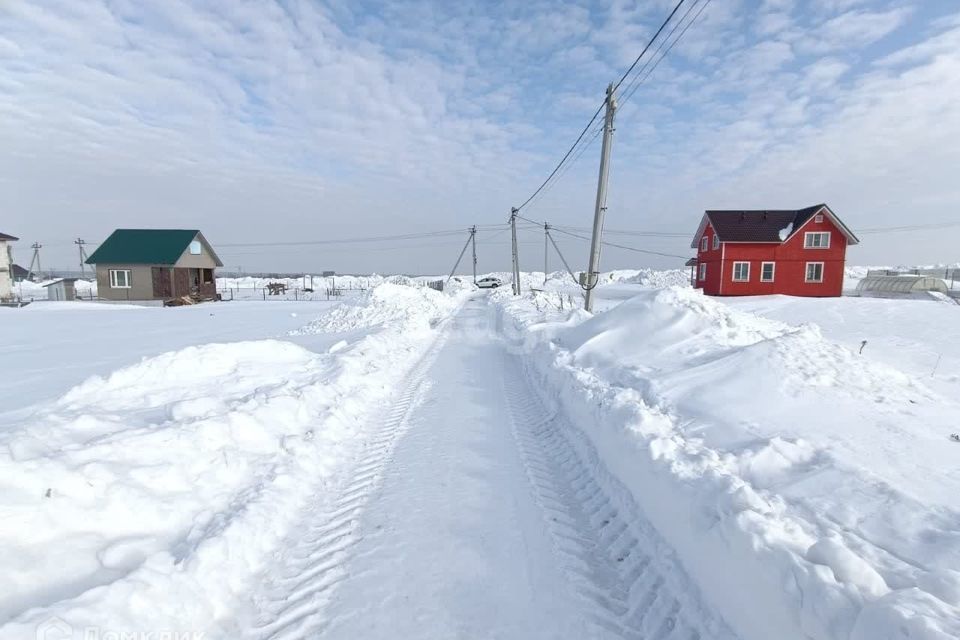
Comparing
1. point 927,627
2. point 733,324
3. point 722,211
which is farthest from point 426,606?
point 722,211

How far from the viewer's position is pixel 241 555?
3.12m

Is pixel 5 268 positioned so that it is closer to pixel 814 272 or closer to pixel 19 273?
pixel 19 273

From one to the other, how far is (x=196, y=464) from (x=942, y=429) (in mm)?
7661

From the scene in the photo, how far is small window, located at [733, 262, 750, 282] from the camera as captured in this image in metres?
30.1

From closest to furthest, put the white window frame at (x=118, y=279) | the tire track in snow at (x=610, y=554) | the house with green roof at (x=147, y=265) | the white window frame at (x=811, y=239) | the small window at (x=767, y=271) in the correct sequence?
the tire track in snow at (x=610, y=554) → the white window frame at (x=811, y=239) → the small window at (x=767, y=271) → the house with green roof at (x=147, y=265) → the white window frame at (x=118, y=279)

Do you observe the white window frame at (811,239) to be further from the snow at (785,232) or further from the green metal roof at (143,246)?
the green metal roof at (143,246)

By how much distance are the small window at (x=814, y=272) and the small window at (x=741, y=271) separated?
3862 mm

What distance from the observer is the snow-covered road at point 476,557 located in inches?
105

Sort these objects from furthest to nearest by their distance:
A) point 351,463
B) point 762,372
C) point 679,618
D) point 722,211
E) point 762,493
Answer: point 722,211
point 762,372
point 351,463
point 762,493
point 679,618

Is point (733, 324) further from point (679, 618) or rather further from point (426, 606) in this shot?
point (426, 606)

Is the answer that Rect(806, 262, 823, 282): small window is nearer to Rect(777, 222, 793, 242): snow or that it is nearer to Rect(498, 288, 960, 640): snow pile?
Rect(777, 222, 793, 242): snow

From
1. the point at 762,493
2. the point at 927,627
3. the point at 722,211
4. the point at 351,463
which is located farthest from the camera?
the point at 722,211

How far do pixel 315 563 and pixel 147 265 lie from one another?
38.2 m

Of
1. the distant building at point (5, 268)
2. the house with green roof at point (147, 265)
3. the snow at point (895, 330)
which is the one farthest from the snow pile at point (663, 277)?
the distant building at point (5, 268)
